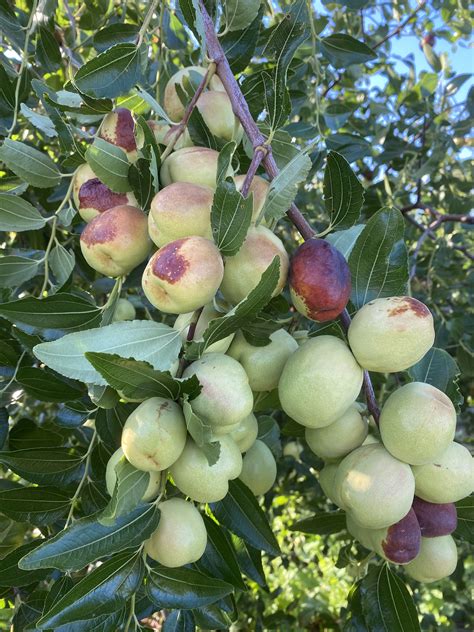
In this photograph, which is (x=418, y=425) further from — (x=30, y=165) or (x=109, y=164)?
(x=30, y=165)

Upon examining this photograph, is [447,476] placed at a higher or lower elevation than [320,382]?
lower

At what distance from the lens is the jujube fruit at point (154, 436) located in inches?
41.5

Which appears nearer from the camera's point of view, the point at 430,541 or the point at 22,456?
the point at 430,541

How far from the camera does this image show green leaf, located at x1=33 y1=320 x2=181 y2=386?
1.04m

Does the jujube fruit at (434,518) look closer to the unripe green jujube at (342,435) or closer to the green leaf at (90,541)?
the unripe green jujube at (342,435)

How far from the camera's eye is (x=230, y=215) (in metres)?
1.08

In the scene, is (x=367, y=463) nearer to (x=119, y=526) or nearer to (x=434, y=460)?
(x=434, y=460)

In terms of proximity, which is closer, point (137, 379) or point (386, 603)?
point (137, 379)

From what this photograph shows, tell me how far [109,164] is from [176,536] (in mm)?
803

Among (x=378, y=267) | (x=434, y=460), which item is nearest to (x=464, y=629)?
(x=434, y=460)

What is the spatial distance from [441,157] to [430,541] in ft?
8.03

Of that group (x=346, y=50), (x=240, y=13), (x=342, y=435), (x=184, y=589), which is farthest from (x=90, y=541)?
(x=346, y=50)

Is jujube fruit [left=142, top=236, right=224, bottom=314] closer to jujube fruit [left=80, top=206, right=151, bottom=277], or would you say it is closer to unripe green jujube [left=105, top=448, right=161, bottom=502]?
jujube fruit [left=80, top=206, right=151, bottom=277]

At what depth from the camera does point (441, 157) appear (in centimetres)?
327
